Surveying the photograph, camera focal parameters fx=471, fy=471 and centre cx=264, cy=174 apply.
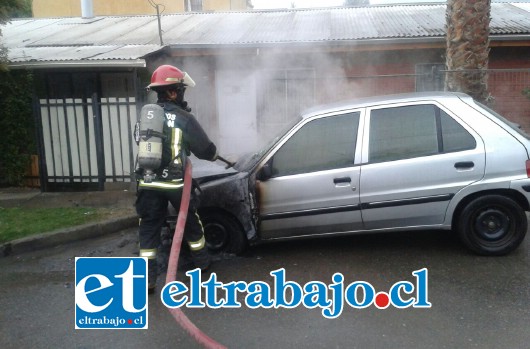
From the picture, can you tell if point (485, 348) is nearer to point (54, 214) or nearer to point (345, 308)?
point (345, 308)

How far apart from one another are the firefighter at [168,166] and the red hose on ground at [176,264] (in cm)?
10

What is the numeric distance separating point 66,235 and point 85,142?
2.63 meters

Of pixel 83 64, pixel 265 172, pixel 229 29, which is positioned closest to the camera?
pixel 265 172

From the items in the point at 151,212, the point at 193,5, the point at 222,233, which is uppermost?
the point at 193,5

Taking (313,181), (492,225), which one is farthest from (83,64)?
(492,225)

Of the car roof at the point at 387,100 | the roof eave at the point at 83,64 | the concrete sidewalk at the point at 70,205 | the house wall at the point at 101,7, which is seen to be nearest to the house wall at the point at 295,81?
the roof eave at the point at 83,64

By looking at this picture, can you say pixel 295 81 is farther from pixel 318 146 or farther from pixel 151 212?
pixel 151 212

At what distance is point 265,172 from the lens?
15.0ft

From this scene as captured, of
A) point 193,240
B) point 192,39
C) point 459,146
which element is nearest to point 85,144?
point 192,39

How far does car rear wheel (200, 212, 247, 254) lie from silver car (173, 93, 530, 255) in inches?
1.3

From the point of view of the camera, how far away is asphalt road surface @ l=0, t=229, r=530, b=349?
332 centimetres

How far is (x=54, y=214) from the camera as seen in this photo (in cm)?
643

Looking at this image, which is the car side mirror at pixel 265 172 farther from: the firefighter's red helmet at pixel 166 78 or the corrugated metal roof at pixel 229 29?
the corrugated metal roof at pixel 229 29

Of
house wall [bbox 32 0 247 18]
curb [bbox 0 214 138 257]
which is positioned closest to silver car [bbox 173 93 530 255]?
curb [bbox 0 214 138 257]
